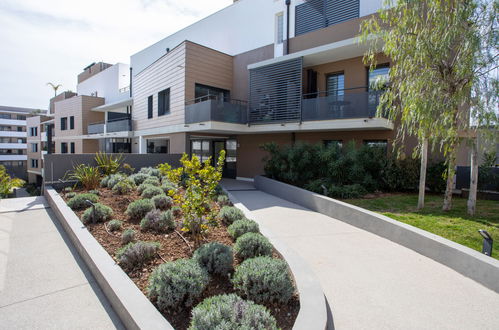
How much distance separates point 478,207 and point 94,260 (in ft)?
28.7

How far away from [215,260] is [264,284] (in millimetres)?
841

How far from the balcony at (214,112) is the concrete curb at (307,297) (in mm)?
9076

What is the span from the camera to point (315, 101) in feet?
36.5

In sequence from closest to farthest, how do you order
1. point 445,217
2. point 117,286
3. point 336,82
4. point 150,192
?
point 117,286 → point 445,217 → point 150,192 → point 336,82

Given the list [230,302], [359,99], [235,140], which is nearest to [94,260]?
[230,302]

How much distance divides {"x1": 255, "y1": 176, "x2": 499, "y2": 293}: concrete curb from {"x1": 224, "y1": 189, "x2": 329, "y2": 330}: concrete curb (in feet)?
8.21

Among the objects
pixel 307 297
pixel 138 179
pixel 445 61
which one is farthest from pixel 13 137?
pixel 445 61

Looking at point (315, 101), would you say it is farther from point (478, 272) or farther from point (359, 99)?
point (478, 272)

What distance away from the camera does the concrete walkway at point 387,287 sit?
119 inches

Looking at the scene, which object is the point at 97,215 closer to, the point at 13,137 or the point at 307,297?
the point at 307,297

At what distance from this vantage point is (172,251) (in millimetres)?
4234

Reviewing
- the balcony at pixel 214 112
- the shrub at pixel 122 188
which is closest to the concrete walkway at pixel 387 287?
the shrub at pixel 122 188

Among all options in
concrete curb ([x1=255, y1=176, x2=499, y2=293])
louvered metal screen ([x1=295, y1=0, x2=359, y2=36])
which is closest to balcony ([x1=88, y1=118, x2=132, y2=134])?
louvered metal screen ([x1=295, y1=0, x2=359, y2=36])

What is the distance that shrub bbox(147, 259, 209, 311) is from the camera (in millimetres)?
2805
